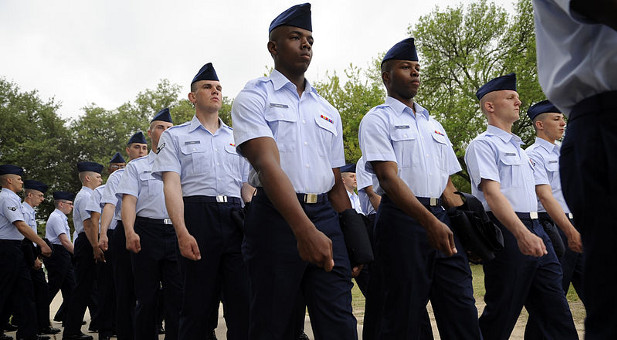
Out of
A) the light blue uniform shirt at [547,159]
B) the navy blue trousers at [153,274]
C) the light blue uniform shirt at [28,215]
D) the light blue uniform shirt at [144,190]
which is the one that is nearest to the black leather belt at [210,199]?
the navy blue trousers at [153,274]

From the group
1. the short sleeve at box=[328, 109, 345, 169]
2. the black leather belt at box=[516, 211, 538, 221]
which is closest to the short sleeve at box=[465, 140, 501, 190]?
the black leather belt at box=[516, 211, 538, 221]

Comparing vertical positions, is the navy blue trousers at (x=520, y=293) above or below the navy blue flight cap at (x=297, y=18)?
below

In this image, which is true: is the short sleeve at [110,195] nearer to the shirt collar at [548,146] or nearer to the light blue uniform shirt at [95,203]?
the light blue uniform shirt at [95,203]

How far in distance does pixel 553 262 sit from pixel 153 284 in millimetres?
3491

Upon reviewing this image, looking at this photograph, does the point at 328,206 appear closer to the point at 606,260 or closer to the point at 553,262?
the point at 606,260

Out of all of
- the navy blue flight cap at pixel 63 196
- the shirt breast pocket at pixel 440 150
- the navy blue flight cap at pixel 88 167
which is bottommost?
the navy blue flight cap at pixel 63 196

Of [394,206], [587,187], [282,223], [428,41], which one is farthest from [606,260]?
[428,41]

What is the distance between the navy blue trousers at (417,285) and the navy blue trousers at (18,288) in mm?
5901

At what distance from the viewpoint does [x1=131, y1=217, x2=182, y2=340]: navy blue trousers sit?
5738mm

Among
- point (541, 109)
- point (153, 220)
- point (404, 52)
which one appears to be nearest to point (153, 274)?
point (153, 220)

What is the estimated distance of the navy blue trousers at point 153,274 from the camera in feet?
18.8

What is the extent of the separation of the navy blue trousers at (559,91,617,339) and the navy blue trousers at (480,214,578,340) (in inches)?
126

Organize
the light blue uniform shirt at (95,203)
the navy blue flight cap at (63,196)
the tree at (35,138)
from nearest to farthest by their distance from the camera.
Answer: the light blue uniform shirt at (95,203) < the navy blue flight cap at (63,196) < the tree at (35,138)

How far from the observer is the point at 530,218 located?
520 centimetres
